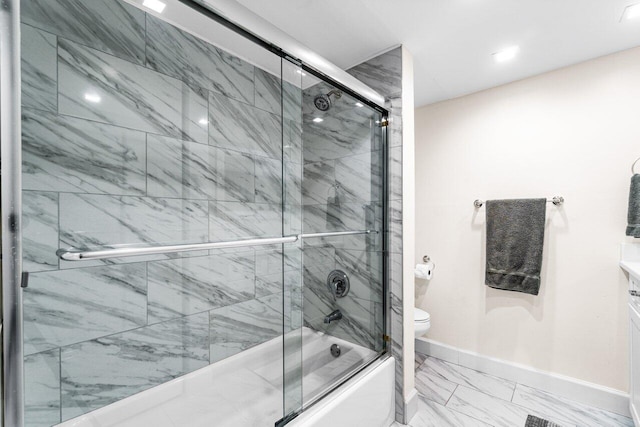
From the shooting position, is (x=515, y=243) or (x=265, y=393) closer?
(x=265, y=393)

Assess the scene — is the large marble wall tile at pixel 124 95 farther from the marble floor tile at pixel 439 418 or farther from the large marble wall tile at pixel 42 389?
the marble floor tile at pixel 439 418

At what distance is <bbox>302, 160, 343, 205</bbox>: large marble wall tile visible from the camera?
5.06 feet

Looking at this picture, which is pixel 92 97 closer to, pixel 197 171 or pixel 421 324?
pixel 197 171

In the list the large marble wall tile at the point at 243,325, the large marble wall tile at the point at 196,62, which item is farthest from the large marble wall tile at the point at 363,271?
the large marble wall tile at the point at 196,62

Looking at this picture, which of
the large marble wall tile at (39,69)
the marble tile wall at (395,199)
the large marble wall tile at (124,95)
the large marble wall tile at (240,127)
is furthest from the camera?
the marble tile wall at (395,199)

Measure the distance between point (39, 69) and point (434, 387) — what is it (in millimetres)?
2815

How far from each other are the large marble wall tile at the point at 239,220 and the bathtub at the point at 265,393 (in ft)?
2.13

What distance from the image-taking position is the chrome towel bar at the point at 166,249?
103 cm

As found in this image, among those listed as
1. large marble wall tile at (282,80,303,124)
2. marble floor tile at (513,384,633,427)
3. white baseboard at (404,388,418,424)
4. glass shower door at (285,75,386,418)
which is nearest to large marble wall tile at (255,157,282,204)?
glass shower door at (285,75,386,418)

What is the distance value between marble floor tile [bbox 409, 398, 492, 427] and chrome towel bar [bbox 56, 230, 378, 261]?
1.24 meters

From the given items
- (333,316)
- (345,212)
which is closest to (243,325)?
(333,316)

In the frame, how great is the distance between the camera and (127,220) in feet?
4.56

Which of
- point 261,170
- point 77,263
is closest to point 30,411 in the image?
point 77,263

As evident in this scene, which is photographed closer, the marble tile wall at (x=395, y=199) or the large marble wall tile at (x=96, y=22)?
the large marble wall tile at (x=96, y=22)
